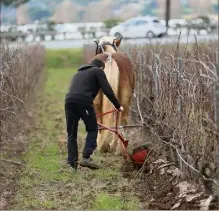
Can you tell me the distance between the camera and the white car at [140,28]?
140 feet

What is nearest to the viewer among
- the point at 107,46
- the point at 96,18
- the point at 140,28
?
the point at 107,46

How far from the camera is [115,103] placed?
30.1 ft

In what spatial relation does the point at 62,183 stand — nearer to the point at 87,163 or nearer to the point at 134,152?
the point at 87,163

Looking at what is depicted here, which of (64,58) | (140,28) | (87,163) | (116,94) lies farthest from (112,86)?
(140,28)

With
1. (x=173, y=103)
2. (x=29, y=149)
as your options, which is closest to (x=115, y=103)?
(x=173, y=103)

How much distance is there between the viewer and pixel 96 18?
5166 cm

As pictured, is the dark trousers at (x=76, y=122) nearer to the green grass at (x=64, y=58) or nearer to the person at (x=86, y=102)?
the person at (x=86, y=102)

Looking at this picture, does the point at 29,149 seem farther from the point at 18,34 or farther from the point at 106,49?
the point at 18,34

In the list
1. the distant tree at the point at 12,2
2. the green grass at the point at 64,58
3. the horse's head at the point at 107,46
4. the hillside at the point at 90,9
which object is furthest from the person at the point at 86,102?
the hillside at the point at 90,9

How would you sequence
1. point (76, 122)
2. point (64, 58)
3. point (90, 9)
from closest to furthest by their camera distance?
point (76, 122), point (64, 58), point (90, 9)

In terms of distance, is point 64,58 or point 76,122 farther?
point 64,58

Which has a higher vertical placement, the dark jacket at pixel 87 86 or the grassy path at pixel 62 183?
the dark jacket at pixel 87 86

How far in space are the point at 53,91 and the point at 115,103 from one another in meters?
12.9

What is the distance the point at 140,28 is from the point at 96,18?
8143 mm
